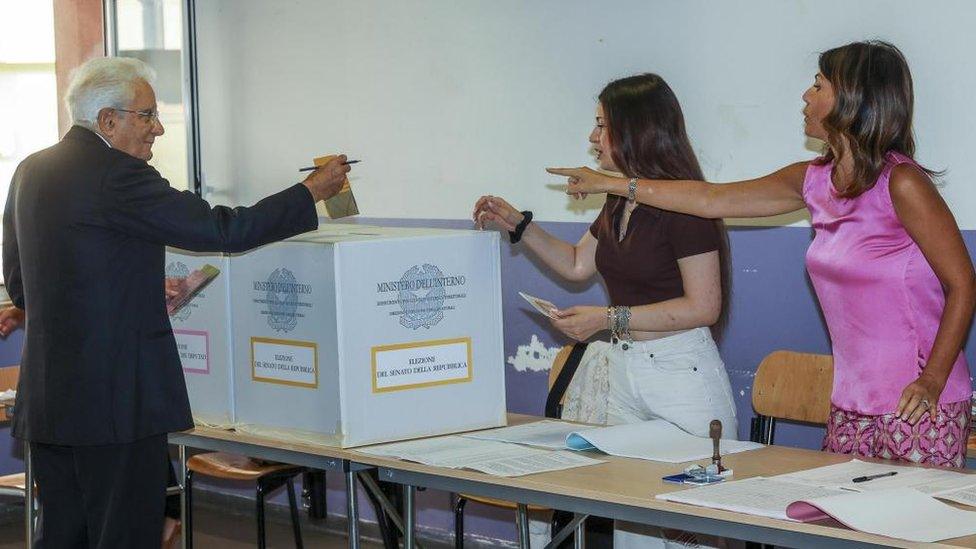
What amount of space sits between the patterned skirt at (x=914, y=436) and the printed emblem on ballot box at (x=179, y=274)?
1.64 metres

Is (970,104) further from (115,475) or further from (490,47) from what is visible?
(115,475)

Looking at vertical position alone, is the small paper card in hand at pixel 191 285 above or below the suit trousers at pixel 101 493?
above

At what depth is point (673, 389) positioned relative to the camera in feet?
9.86

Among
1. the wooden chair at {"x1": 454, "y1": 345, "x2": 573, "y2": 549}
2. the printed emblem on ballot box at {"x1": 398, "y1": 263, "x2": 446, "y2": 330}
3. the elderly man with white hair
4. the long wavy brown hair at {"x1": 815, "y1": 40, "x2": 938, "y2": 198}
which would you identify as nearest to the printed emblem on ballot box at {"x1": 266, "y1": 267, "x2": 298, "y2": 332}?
the elderly man with white hair

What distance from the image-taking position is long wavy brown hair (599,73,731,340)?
10.2 ft

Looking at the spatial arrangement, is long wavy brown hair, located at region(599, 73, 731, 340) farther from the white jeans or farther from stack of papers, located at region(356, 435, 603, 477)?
stack of papers, located at region(356, 435, 603, 477)

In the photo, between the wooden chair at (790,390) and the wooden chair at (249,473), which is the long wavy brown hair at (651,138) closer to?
the wooden chair at (790,390)

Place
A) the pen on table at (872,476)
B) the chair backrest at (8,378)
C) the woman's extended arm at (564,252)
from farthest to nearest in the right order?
the chair backrest at (8,378)
the woman's extended arm at (564,252)
the pen on table at (872,476)

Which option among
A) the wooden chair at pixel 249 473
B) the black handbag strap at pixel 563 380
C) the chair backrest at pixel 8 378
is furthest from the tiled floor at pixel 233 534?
the black handbag strap at pixel 563 380

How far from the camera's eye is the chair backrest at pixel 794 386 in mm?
3334

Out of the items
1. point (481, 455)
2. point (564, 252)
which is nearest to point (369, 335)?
point (481, 455)

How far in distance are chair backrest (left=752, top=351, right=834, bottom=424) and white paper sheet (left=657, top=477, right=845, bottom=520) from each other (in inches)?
38.2

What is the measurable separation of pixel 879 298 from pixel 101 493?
1.74 metres

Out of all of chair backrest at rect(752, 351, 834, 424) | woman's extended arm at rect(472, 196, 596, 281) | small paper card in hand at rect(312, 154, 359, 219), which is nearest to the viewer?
small paper card in hand at rect(312, 154, 359, 219)
